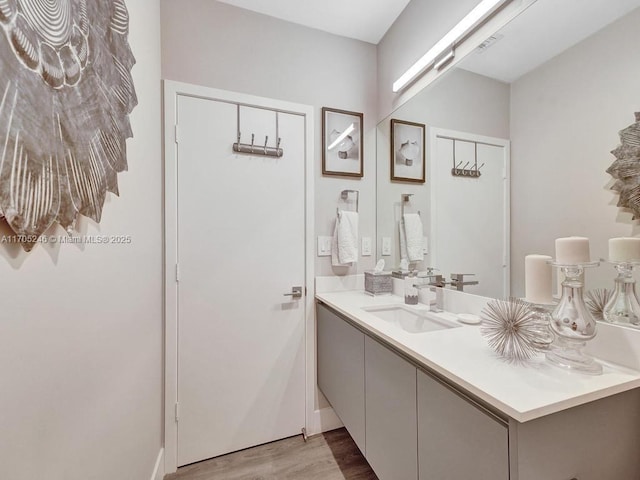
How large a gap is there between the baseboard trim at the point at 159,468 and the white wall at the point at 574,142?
193 centimetres

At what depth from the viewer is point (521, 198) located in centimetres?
112

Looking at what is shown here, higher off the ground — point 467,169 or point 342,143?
point 342,143

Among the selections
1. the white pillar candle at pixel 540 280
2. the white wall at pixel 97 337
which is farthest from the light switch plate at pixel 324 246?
the white pillar candle at pixel 540 280

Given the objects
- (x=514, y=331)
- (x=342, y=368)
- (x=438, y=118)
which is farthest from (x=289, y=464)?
(x=438, y=118)

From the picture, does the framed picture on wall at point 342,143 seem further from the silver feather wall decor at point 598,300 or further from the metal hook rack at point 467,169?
the silver feather wall decor at point 598,300

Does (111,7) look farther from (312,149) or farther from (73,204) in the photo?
(312,149)

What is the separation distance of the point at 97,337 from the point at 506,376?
1210 millimetres

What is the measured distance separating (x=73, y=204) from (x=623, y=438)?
1.61 meters

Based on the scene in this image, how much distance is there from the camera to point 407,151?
5.91ft

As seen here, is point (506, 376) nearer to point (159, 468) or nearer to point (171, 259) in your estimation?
point (171, 259)

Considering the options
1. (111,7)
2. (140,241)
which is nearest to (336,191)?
(140,241)

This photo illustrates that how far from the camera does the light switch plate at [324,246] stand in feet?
6.16

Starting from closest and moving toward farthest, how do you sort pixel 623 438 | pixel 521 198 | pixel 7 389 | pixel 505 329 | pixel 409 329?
pixel 7 389 < pixel 623 438 < pixel 505 329 < pixel 521 198 < pixel 409 329

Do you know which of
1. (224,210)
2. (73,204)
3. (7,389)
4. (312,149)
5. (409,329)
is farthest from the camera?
(312,149)
